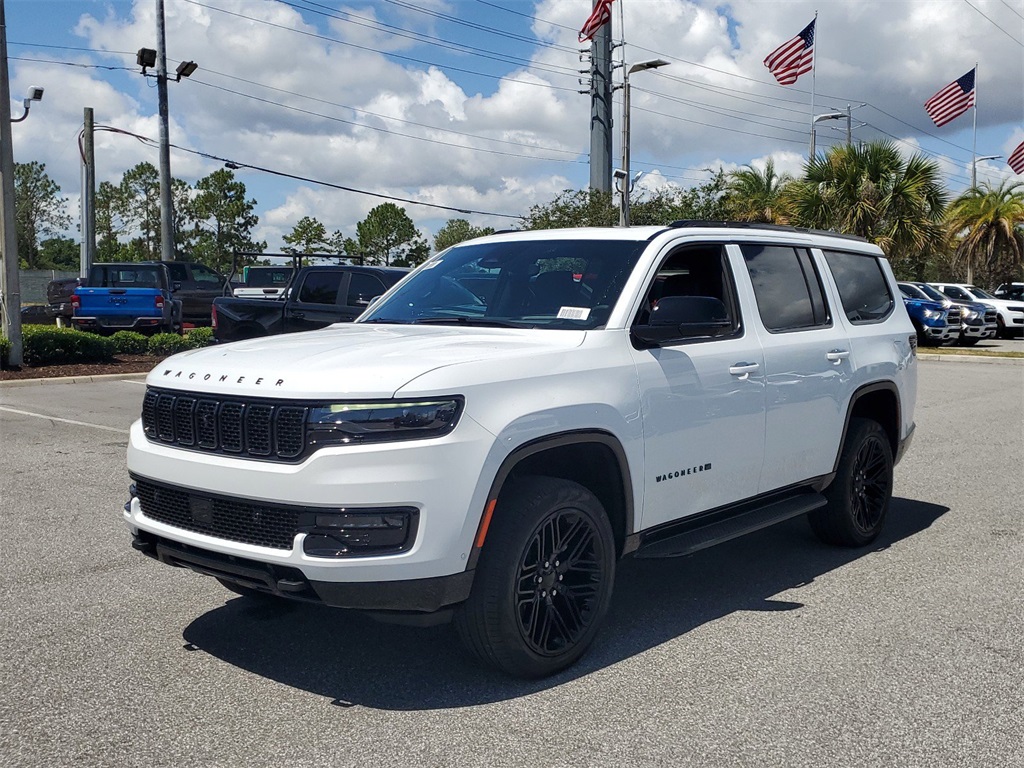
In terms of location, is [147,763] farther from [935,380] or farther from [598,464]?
[935,380]

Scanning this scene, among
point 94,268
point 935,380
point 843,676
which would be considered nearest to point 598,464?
point 843,676

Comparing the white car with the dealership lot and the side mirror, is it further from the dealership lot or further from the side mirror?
the side mirror

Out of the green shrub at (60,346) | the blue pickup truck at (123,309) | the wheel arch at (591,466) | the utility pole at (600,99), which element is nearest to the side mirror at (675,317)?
the wheel arch at (591,466)

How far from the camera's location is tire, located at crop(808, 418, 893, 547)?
632 centimetres

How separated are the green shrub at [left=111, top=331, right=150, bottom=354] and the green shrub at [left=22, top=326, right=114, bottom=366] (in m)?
0.68

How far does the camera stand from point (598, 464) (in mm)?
4668

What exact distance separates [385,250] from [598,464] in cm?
8922

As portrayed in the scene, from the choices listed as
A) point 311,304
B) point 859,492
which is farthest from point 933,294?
point 859,492

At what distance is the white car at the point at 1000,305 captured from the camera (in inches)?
1241

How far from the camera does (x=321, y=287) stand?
13828mm

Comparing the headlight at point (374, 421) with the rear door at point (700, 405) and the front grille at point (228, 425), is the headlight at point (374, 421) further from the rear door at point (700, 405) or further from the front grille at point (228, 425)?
the rear door at point (700, 405)

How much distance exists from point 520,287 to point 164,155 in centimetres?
2846

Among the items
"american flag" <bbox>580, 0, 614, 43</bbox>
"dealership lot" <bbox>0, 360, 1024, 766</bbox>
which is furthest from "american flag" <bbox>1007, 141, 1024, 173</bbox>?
"dealership lot" <bbox>0, 360, 1024, 766</bbox>

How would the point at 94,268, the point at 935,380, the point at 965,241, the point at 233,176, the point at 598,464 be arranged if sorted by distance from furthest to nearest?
the point at 233,176, the point at 965,241, the point at 94,268, the point at 935,380, the point at 598,464
